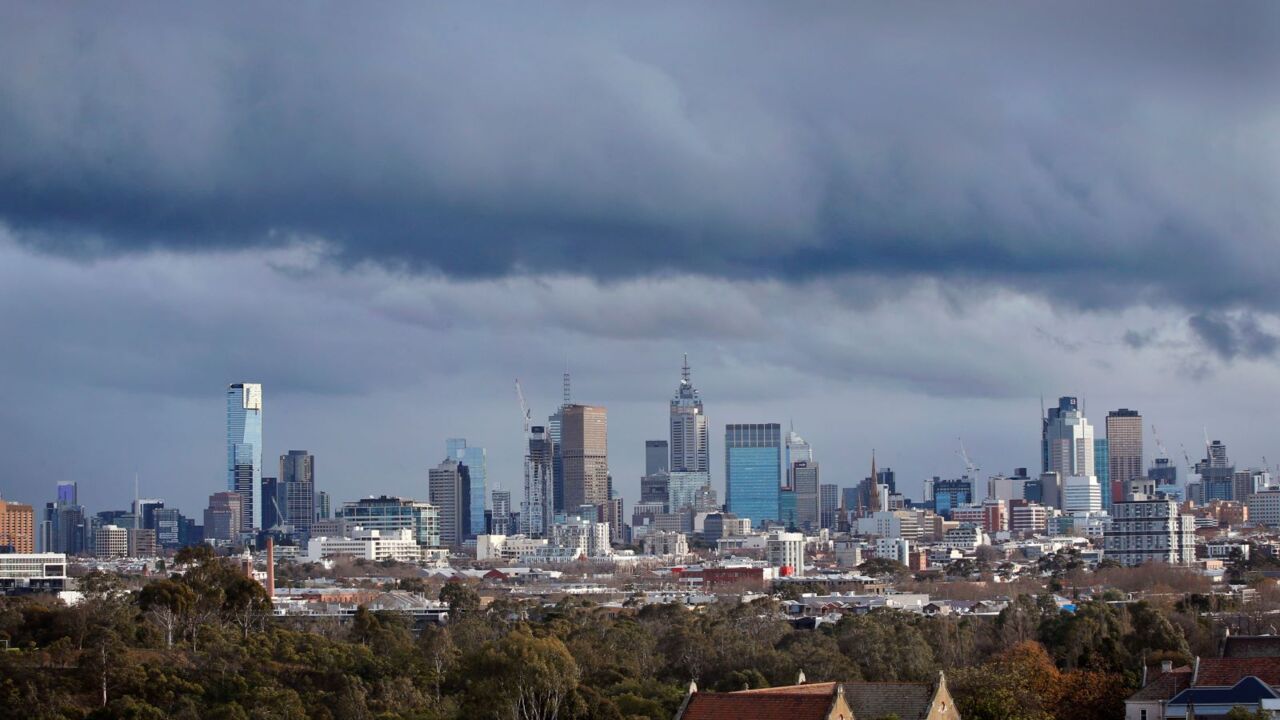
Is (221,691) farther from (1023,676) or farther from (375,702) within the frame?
(1023,676)

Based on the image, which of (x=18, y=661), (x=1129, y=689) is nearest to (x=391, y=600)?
(x=18, y=661)

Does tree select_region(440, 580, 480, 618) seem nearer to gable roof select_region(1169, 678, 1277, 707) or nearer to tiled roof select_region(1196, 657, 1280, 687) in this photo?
tiled roof select_region(1196, 657, 1280, 687)

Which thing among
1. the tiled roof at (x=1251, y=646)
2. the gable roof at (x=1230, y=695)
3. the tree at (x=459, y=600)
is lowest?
the tree at (x=459, y=600)

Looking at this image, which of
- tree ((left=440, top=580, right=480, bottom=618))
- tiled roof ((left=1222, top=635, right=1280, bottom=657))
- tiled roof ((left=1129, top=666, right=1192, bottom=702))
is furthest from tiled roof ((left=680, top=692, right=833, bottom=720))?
tree ((left=440, top=580, right=480, bottom=618))

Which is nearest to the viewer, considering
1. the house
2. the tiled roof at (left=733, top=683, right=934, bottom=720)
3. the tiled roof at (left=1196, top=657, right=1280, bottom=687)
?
the house

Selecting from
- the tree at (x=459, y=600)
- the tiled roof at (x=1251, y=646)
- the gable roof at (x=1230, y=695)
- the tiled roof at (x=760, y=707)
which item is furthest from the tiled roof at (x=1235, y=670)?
the tree at (x=459, y=600)

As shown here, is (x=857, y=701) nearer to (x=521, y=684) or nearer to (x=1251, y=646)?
(x=521, y=684)

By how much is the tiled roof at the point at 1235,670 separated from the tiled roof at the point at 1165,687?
29.7 inches

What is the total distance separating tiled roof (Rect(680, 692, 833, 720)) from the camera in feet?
231

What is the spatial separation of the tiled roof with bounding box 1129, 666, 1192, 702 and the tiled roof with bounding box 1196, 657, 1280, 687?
76 centimetres

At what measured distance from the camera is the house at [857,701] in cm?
7112

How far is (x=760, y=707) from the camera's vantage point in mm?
71188

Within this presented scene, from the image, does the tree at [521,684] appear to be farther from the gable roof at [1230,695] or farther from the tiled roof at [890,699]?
the gable roof at [1230,695]

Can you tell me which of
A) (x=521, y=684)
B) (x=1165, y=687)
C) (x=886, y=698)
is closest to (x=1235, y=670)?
(x=1165, y=687)
